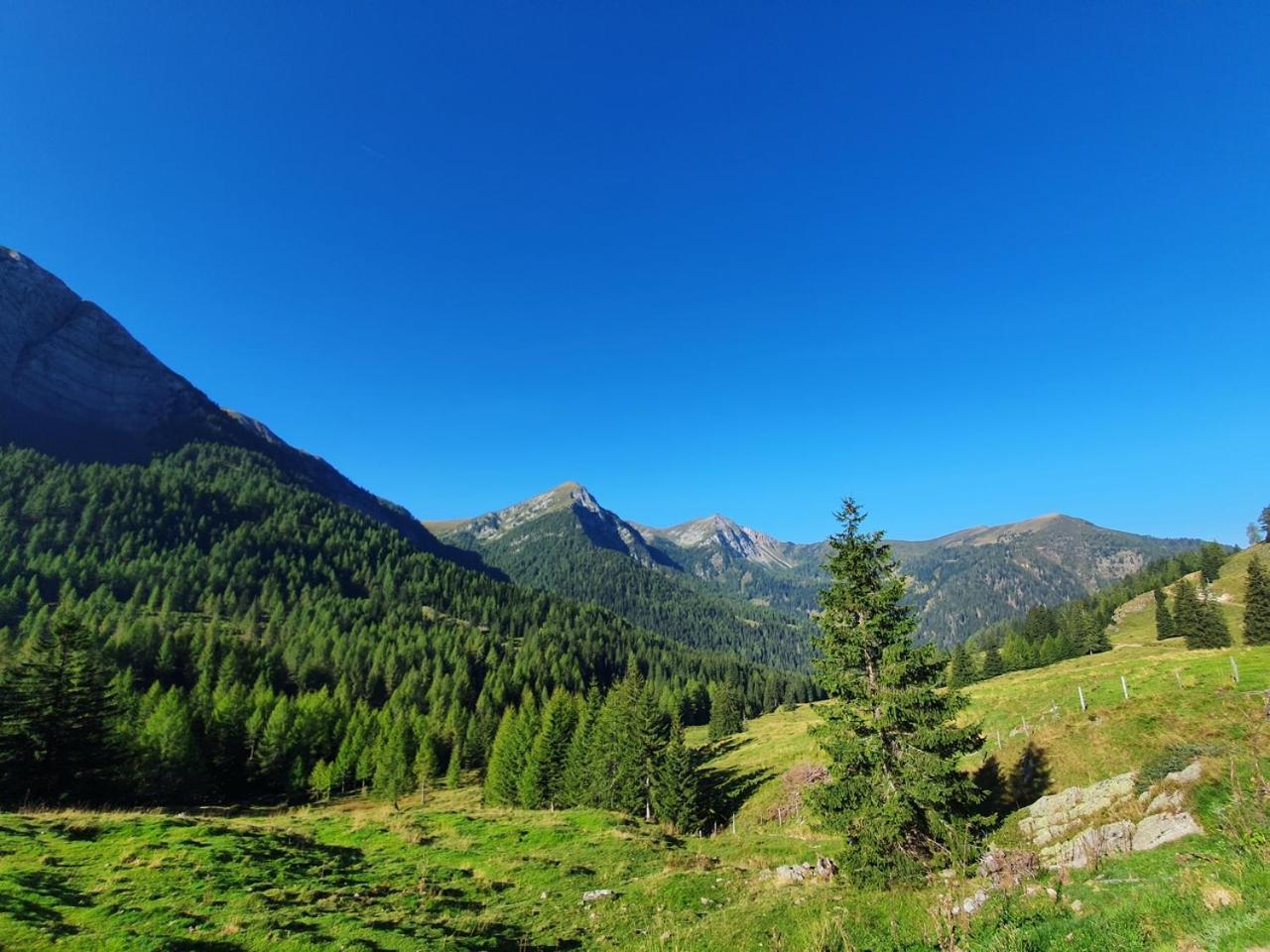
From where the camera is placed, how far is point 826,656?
2136 centimetres

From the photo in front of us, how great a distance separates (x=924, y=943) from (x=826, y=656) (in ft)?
36.5

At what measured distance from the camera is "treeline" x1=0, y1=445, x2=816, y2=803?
41250mm

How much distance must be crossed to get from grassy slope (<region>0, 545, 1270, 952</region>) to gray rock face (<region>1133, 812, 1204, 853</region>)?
51 cm

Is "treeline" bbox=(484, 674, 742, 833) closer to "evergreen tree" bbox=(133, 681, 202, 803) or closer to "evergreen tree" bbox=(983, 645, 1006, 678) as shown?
"evergreen tree" bbox=(133, 681, 202, 803)

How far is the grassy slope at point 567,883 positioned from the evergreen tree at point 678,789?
45.8 ft

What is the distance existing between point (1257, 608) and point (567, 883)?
99398mm

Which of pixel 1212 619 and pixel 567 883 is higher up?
pixel 1212 619

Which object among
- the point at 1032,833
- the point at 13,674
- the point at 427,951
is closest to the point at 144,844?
the point at 427,951

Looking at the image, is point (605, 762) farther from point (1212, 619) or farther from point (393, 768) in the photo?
point (1212, 619)

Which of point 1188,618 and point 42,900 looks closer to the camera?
point 42,900

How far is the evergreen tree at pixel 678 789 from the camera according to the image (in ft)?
157

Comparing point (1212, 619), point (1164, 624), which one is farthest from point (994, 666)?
point (1212, 619)

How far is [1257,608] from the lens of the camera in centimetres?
7100

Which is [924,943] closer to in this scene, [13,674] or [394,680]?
[13,674]
